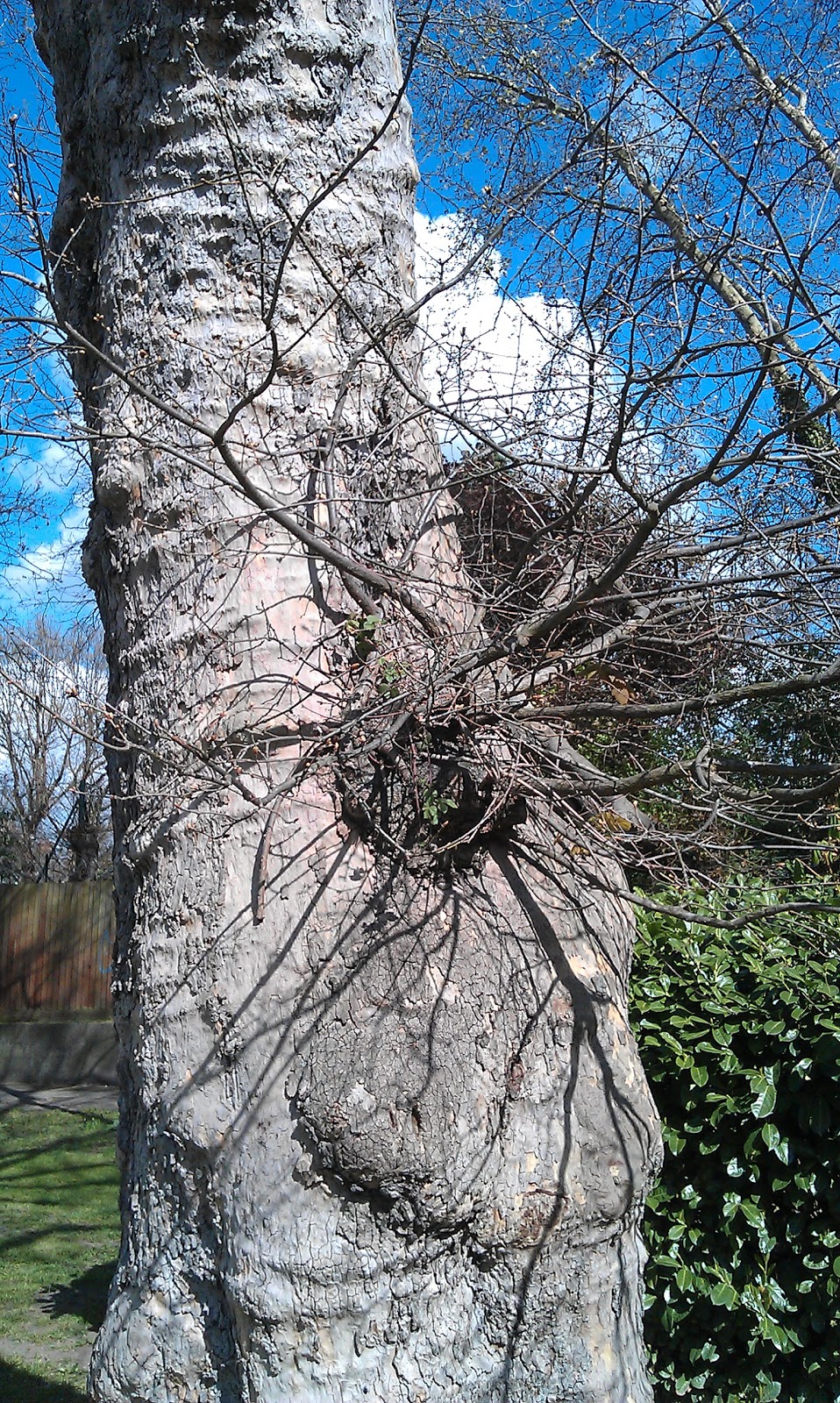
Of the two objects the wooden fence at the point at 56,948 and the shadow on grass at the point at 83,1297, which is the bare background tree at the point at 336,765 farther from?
the wooden fence at the point at 56,948

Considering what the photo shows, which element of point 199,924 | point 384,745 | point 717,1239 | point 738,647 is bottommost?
point 717,1239

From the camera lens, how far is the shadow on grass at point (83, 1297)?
19.8 ft

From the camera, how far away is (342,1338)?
2.23 metres

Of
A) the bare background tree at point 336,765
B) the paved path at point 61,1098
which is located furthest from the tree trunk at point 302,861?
the paved path at point 61,1098

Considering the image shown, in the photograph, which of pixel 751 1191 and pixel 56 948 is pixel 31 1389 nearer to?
pixel 751 1191

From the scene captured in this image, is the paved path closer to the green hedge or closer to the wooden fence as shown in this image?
the wooden fence

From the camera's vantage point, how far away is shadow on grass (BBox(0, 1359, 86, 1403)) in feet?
16.5

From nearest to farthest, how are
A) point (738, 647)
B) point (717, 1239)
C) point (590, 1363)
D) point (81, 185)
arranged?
point (590, 1363), point (81, 185), point (738, 647), point (717, 1239)

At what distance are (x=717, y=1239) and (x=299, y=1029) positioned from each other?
8.75ft

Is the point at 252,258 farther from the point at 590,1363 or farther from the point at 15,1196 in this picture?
the point at 15,1196

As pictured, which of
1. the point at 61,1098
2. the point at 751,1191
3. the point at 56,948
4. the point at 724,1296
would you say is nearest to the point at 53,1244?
the point at 61,1098

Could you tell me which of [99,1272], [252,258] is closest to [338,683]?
[252,258]

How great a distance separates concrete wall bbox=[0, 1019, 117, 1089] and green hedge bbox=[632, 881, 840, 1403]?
952 centimetres

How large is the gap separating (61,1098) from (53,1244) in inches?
189
